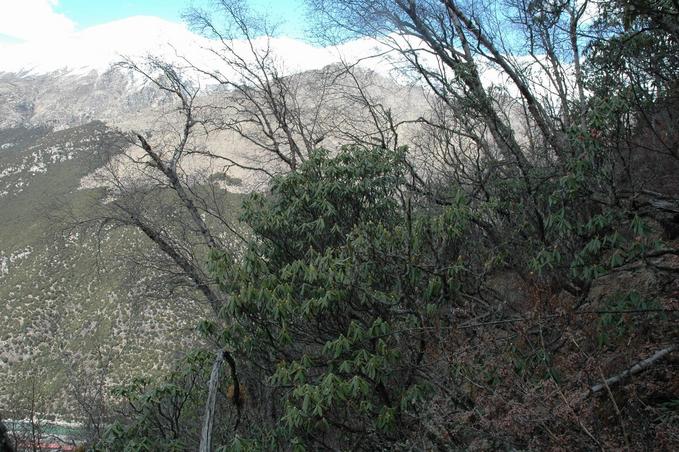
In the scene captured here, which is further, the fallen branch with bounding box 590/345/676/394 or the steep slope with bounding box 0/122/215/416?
the steep slope with bounding box 0/122/215/416

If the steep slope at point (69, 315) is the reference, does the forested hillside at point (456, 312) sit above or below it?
above

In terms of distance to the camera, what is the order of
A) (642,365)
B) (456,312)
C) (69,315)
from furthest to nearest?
(69,315)
(456,312)
(642,365)

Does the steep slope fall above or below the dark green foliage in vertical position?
below

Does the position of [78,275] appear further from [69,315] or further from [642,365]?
[642,365]

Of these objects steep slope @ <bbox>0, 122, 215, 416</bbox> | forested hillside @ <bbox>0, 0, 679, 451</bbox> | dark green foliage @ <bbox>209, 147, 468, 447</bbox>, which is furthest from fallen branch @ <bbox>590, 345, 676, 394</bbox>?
steep slope @ <bbox>0, 122, 215, 416</bbox>

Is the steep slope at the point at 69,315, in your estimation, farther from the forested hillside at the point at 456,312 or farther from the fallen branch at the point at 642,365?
the fallen branch at the point at 642,365

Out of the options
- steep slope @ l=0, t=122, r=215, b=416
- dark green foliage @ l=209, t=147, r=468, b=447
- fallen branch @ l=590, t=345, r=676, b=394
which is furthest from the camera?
steep slope @ l=0, t=122, r=215, b=416

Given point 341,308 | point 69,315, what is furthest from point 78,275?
point 341,308

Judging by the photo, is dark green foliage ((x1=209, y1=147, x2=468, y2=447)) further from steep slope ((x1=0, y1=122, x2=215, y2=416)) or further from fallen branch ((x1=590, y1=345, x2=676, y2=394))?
steep slope ((x1=0, y1=122, x2=215, y2=416))

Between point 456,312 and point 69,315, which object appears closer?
point 456,312

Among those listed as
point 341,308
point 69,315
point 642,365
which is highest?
point 341,308

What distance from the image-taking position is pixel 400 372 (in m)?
5.46

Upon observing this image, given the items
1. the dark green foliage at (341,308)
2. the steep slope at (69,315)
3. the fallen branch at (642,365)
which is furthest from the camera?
the steep slope at (69,315)

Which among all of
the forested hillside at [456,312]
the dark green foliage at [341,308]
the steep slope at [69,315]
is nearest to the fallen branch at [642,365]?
the forested hillside at [456,312]
